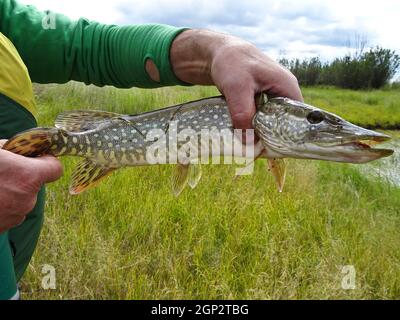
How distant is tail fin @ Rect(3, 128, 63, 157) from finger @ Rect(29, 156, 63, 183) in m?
0.04

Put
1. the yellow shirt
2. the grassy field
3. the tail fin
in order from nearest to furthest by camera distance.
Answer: the tail fin → the yellow shirt → the grassy field

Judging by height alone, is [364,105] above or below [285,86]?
below

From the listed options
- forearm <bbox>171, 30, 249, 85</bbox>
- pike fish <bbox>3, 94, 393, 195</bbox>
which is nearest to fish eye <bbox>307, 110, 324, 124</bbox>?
pike fish <bbox>3, 94, 393, 195</bbox>

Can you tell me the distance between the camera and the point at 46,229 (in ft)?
10.1

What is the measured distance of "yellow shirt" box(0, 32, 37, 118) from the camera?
1.63 m

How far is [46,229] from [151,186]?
972mm

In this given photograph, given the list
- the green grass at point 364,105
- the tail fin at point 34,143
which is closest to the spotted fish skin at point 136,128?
the tail fin at point 34,143

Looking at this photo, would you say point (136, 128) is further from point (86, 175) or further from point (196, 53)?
point (196, 53)

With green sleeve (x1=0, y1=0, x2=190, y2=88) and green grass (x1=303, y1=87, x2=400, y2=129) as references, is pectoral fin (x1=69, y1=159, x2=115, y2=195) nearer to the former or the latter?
green sleeve (x1=0, y1=0, x2=190, y2=88)

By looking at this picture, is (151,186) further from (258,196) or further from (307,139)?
(307,139)

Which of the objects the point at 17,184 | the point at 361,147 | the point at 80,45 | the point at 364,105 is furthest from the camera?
the point at 364,105

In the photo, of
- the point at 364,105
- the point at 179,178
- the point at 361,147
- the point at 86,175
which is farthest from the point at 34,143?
the point at 364,105

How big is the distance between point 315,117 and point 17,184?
3.22 ft

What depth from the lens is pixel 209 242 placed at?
3.01 meters
